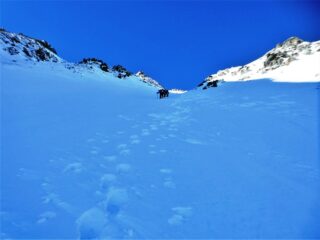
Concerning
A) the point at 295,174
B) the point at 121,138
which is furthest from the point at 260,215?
the point at 121,138

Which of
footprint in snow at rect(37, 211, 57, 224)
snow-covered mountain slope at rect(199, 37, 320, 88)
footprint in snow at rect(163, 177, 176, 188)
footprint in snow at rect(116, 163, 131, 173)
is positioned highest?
snow-covered mountain slope at rect(199, 37, 320, 88)

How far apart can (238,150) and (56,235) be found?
5.31 metres

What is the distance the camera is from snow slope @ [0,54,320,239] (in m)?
4.50

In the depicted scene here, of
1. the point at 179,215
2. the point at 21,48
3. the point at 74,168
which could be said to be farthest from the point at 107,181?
the point at 21,48

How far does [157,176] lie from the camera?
623cm

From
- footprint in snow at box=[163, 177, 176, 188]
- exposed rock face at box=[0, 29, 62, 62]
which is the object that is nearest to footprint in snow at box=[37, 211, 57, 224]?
footprint in snow at box=[163, 177, 176, 188]

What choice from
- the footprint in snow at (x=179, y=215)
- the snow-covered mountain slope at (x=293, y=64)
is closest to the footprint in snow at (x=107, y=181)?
the footprint in snow at (x=179, y=215)

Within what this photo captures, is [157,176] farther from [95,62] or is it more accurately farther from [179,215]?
[95,62]

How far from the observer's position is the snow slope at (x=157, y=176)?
450 cm

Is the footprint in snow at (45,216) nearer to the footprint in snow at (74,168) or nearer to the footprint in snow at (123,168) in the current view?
the footprint in snow at (74,168)

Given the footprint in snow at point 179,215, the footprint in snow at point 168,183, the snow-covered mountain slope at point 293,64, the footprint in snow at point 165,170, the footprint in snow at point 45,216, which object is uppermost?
the snow-covered mountain slope at point 293,64

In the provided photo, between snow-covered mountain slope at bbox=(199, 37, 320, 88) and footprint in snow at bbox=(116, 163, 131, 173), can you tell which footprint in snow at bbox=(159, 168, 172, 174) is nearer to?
footprint in snow at bbox=(116, 163, 131, 173)

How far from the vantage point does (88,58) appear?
5153cm

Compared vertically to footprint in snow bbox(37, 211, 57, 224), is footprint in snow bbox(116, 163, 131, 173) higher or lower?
Answer: higher
